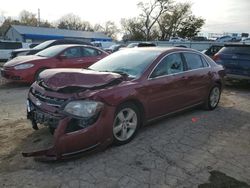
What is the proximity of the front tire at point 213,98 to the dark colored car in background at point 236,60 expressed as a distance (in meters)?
2.91

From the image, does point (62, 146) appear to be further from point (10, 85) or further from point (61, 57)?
point (10, 85)

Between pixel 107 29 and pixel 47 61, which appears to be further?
pixel 107 29

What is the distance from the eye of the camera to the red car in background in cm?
986

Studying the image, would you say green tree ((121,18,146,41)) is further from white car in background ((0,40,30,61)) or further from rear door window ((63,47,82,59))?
rear door window ((63,47,82,59))

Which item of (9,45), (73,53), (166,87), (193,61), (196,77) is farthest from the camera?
(9,45)

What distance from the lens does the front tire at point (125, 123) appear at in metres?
4.50

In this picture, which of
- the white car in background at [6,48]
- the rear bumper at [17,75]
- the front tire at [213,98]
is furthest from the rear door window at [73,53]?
the white car in background at [6,48]

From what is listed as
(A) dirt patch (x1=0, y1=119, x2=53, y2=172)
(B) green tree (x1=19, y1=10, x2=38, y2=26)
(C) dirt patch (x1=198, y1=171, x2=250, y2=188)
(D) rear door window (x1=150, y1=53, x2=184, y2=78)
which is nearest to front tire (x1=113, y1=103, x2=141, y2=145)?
(D) rear door window (x1=150, y1=53, x2=184, y2=78)

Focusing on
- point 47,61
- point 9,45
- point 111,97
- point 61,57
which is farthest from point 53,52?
point 9,45

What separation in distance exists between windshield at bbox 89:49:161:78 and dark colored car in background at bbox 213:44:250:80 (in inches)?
203

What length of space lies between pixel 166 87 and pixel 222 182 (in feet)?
7.09

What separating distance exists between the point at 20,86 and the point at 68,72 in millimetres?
6494

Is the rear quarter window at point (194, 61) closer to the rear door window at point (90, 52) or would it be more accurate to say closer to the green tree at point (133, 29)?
the rear door window at point (90, 52)

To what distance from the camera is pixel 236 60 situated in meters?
9.96
